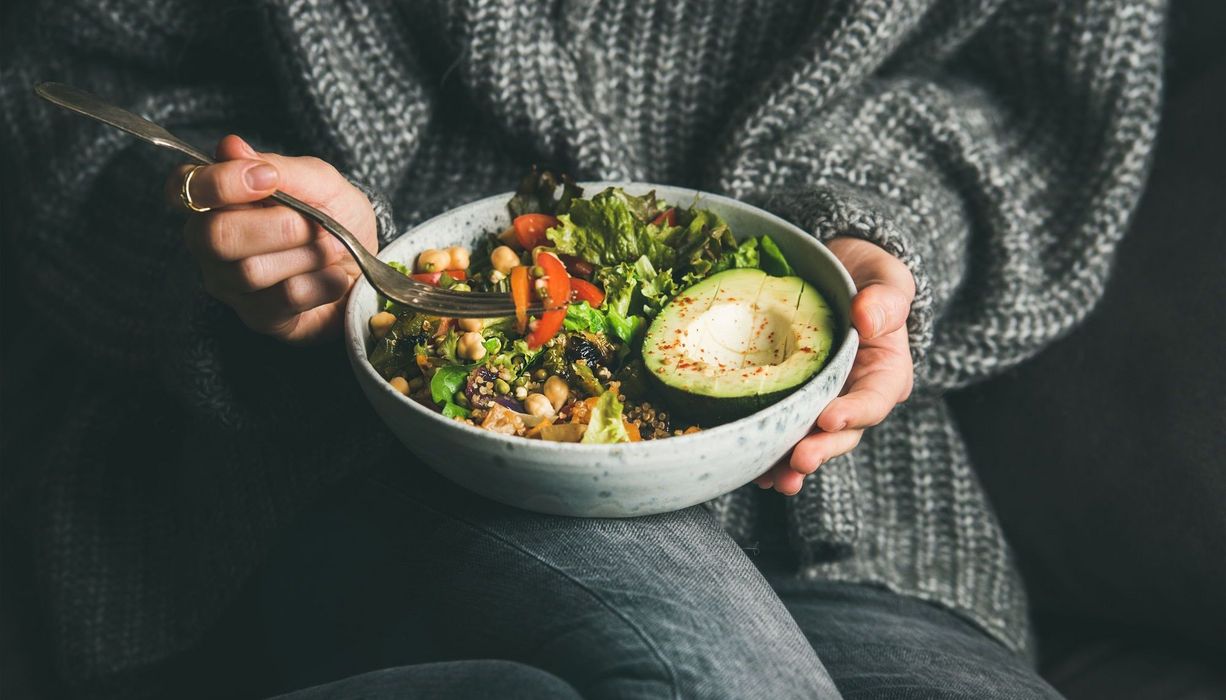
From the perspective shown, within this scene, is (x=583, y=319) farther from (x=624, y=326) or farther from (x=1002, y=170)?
(x=1002, y=170)

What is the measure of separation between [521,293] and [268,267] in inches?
8.5

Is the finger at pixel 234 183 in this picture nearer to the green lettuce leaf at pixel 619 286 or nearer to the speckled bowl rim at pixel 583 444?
the speckled bowl rim at pixel 583 444

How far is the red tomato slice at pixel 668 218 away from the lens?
956mm

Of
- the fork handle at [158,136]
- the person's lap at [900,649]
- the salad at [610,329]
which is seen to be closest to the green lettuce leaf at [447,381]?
the salad at [610,329]

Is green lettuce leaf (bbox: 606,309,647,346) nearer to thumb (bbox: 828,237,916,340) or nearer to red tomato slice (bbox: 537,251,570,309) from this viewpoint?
red tomato slice (bbox: 537,251,570,309)

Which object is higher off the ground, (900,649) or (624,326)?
(624,326)

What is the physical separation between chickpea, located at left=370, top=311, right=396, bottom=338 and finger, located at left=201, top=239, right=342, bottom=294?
80mm

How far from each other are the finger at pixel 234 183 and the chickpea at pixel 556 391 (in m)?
0.27

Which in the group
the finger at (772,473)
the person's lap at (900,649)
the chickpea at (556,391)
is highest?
the chickpea at (556,391)

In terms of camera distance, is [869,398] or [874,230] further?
[874,230]

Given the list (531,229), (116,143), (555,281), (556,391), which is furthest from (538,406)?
(116,143)

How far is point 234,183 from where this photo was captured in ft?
2.53

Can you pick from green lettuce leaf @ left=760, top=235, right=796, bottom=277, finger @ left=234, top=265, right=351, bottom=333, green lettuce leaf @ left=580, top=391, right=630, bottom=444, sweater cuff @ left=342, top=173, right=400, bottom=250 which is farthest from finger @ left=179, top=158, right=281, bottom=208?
green lettuce leaf @ left=760, top=235, right=796, bottom=277

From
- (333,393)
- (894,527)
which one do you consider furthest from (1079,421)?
(333,393)
